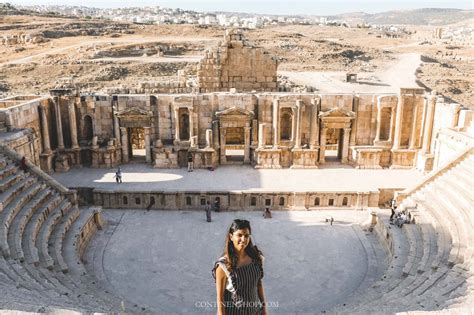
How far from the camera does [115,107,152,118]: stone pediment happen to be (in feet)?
72.6

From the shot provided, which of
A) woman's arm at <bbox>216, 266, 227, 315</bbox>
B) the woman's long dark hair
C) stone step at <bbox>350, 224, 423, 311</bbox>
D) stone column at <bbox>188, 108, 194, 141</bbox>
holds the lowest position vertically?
stone step at <bbox>350, 224, 423, 311</bbox>

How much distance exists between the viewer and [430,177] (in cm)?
1798

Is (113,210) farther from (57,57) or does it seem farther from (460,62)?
(460,62)

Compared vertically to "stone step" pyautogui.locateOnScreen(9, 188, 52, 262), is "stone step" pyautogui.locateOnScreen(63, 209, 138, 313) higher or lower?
lower

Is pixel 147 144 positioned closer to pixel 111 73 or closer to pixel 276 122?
pixel 276 122

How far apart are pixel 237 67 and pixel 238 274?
2084 cm

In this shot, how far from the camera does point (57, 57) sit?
5716 centimetres

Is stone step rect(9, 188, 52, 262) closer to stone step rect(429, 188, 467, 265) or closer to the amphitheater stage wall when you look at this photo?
the amphitheater stage wall

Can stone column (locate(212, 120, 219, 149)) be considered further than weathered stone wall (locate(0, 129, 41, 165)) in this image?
Yes

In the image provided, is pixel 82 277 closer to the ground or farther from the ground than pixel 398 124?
closer to the ground

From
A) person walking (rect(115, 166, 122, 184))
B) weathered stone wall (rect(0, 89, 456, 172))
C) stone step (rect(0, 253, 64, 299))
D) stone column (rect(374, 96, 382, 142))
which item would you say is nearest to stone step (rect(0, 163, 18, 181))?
person walking (rect(115, 166, 122, 184))

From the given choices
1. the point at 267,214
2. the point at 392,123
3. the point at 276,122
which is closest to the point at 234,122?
the point at 276,122

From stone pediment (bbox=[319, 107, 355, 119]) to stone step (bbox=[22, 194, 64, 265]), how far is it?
12441 mm

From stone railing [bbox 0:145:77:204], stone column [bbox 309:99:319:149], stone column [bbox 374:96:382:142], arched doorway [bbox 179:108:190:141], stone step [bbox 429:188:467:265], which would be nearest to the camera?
stone step [bbox 429:188:467:265]
